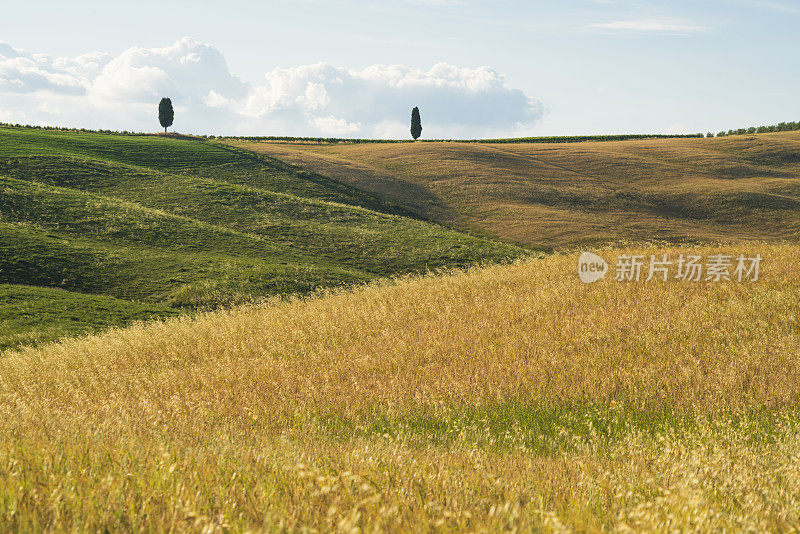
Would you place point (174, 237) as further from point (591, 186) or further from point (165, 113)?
point (165, 113)

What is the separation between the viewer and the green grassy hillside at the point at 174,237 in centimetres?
2388

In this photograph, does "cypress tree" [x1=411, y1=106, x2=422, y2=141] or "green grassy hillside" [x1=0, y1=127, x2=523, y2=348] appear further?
"cypress tree" [x1=411, y1=106, x2=422, y2=141]

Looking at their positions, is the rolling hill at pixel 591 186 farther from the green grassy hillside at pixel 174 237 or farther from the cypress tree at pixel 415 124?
the cypress tree at pixel 415 124

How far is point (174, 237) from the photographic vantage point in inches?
1321

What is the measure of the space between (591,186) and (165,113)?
231ft

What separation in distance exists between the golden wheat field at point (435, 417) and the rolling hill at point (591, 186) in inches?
1178

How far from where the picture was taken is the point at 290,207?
4406 centimetres

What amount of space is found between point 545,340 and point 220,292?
18.0 metres

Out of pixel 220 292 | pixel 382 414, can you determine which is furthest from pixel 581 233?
pixel 382 414

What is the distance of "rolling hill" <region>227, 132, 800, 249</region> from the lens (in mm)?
45312

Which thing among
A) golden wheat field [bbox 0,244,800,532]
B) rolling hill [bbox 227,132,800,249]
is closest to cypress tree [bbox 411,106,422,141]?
rolling hill [bbox 227,132,800,249]

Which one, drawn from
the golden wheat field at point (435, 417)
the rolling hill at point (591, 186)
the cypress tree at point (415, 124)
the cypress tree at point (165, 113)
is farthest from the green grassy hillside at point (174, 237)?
the cypress tree at point (415, 124)

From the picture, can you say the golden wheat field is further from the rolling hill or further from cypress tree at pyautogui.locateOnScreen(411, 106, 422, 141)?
cypress tree at pyautogui.locateOnScreen(411, 106, 422, 141)

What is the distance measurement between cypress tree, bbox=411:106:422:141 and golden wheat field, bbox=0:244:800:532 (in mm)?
92480
